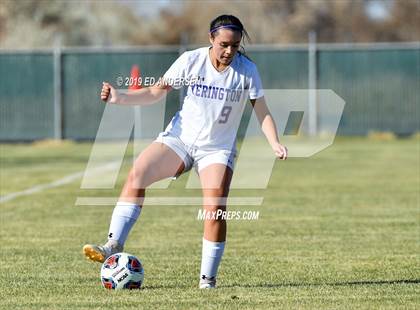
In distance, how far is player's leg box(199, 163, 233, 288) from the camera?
8125 millimetres

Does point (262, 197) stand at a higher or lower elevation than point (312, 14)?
higher

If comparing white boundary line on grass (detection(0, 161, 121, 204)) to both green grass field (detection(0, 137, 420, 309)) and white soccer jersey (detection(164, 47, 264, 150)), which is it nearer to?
green grass field (detection(0, 137, 420, 309))

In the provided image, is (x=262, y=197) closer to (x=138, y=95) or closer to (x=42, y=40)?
(x=138, y=95)

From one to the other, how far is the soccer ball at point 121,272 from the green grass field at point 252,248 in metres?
0.11

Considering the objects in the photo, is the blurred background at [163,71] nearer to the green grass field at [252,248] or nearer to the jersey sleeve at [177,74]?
the green grass field at [252,248]

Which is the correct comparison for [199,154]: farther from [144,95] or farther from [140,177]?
[144,95]

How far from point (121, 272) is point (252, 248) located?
3.03m

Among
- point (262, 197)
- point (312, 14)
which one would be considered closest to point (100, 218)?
point (262, 197)

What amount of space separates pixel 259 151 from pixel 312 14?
23.8 metres

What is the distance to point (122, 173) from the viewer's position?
21.0 m

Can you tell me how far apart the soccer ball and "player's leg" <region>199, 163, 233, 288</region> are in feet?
1.57

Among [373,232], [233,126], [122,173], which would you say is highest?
[233,126]

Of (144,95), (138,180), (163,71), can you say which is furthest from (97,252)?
(163,71)

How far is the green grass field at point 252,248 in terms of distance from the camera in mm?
7887
